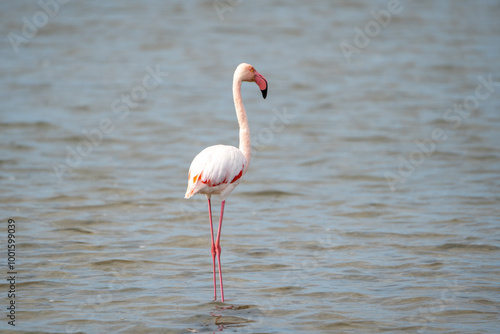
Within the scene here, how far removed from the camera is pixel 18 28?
29547mm

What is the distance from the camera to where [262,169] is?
16.0 m

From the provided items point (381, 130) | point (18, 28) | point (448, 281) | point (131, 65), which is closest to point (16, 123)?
point (131, 65)

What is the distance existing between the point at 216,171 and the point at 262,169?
26.6 ft

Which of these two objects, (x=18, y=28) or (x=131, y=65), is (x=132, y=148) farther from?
(x=18, y=28)

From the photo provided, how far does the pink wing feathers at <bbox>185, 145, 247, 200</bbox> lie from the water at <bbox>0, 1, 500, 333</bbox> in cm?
127

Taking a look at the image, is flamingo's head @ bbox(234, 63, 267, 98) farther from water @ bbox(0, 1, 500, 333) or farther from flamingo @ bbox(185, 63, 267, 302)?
Answer: water @ bbox(0, 1, 500, 333)

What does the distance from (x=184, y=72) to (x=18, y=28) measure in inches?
312

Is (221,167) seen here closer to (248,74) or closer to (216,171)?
(216,171)

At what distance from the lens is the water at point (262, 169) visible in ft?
27.5

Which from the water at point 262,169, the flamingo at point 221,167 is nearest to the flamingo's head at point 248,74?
the flamingo at point 221,167

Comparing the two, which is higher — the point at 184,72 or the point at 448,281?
the point at 448,281

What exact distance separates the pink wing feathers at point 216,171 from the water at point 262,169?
4.18 ft

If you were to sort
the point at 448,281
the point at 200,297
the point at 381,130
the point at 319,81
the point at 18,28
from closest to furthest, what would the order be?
the point at 200,297
the point at 448,281
the point at 381,130
the point at 319,81
the point at 18,28

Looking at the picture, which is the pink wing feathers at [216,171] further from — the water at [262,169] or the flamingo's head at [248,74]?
the water at [262,169]
